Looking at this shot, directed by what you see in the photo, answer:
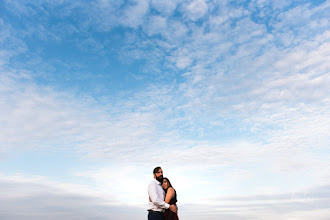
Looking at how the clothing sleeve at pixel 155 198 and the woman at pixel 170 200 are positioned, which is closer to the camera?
the clothing sleeve at pixel 155 198

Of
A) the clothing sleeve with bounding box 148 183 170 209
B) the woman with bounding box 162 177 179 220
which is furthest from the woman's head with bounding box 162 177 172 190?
the clothing sleeve with bounding box 148 183 170 209

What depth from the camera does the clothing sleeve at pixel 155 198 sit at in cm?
941

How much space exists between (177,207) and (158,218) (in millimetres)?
711

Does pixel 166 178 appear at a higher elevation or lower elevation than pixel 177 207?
higher

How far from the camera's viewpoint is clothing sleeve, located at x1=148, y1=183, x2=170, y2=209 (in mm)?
9406

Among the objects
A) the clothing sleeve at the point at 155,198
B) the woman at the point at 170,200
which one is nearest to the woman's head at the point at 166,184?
the woman at the point at 170,200

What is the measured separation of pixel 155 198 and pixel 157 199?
0.21 feet

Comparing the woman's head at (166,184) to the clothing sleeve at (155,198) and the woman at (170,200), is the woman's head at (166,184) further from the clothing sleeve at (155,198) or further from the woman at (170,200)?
the clothing sleeve at (155,198)

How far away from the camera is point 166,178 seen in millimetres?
10109

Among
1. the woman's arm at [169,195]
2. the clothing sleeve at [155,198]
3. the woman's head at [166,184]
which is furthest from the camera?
the woman's head at [166,184]

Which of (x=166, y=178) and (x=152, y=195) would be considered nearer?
(x=152, y=195)

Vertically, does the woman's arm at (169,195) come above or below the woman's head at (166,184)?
below

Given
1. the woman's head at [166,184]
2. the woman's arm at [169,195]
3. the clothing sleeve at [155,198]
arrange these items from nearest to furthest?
the clothing sleeve at [155,198]
the woman's arm at [169,195]
the woman's head at [166,184]

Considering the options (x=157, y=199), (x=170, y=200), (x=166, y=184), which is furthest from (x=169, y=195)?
(x=157, y=199)
